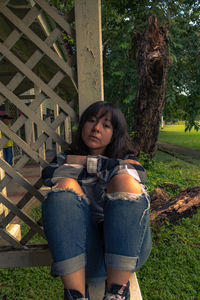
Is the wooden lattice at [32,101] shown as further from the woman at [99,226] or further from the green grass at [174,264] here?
the green grass at [174,264]

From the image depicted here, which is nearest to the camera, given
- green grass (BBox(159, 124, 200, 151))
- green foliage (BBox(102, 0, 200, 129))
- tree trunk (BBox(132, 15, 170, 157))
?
tree trunk (BBox(132, 15, 170, 157))

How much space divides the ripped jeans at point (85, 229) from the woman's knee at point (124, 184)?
0.03m

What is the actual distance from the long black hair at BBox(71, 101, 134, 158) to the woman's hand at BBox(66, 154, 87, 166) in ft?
0.30

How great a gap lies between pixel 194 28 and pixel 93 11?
915 centimetres

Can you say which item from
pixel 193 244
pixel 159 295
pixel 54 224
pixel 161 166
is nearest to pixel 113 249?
pixel 54 224

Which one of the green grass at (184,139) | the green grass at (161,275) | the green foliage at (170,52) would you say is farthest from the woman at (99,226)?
the green grass at (184,139)

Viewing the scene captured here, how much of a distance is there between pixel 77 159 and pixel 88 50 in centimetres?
69

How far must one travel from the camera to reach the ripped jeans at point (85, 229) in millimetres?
1273

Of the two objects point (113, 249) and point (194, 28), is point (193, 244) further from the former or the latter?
point (194, 28)

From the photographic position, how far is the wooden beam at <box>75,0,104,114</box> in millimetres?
1584

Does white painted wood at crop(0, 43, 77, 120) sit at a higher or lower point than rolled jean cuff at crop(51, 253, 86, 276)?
higher

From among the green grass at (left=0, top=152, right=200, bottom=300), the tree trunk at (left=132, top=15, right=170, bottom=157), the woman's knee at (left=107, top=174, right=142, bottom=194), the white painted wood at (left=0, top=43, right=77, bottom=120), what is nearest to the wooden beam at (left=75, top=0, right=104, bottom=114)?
the white painted wood at (left=0, top=43, right=77, bottom=120)

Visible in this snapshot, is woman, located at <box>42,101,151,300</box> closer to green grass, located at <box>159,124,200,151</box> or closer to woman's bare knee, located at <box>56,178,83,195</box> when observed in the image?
woman's bare knee, located at <box>56,178,83,195</box>

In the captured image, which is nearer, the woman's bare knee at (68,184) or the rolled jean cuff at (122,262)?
the rolled jean cuff at (122,262)
